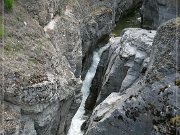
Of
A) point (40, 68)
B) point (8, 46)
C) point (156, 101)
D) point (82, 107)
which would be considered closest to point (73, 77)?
point (40, 68)

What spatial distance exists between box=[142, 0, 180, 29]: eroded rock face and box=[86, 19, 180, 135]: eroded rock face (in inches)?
1169

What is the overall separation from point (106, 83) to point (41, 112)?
321 inches

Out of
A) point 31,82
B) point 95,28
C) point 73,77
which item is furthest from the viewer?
point 95,28

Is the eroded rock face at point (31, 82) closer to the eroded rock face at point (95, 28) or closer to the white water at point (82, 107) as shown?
the white water at point (82, 107)

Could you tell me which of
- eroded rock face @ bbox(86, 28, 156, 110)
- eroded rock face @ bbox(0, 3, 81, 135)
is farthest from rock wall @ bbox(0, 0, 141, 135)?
eroded rock face @ bbox(86, 28, 156, 110)

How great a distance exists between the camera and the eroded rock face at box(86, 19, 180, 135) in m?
18.7

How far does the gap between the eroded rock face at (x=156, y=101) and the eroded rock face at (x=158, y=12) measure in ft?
97.4

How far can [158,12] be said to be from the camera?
177 ft

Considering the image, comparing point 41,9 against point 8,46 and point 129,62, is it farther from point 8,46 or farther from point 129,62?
point 129,62

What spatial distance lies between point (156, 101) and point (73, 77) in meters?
11.7

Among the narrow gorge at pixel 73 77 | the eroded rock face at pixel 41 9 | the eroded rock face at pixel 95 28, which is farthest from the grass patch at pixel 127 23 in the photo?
the eroded rock face at pixel 41 9

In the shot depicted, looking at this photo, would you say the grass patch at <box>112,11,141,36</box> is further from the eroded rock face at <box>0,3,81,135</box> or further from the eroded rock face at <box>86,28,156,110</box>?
the eroded rock face at <box>0,3,81,135</box>

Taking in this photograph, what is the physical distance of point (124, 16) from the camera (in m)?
63.4

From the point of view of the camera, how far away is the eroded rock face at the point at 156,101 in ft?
61.5
